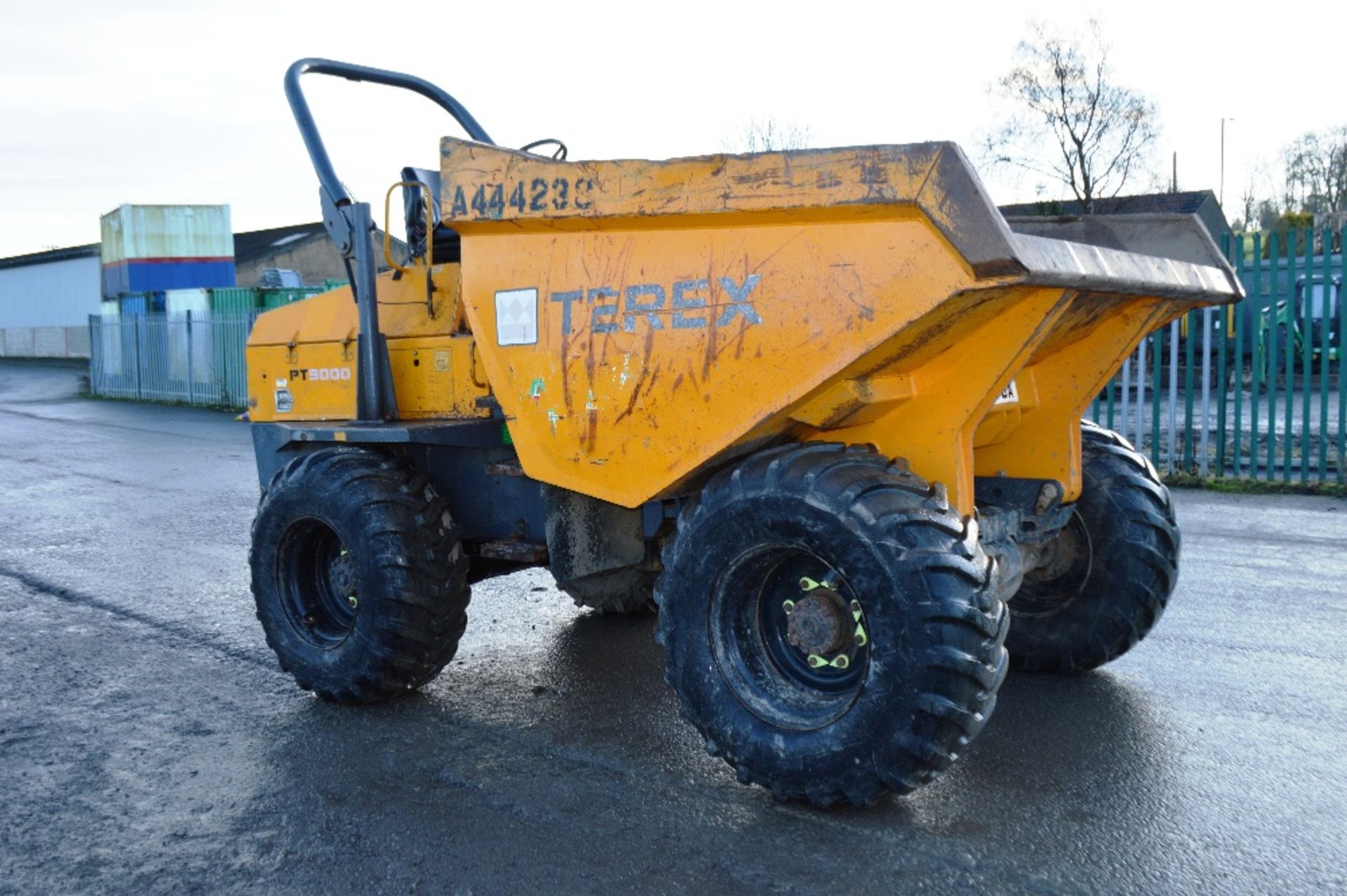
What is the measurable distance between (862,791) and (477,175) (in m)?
2.53

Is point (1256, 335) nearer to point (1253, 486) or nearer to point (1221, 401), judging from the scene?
point (1221, 401)

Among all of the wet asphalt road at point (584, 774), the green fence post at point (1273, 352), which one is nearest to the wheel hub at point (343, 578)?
the wet asphalt road at point (584, 774)

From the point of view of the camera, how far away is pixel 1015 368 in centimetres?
414

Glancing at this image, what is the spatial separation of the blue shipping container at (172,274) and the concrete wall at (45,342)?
30.2 ft

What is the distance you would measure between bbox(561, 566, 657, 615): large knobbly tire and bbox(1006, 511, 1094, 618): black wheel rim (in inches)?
63.7

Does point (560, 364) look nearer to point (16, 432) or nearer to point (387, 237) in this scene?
point (387, 237)

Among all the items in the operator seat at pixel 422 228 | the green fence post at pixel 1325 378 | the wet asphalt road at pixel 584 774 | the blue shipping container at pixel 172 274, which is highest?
the blue shipping container at pixel 172 274

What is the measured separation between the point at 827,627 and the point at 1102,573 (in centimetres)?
172

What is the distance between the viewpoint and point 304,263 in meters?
46.0

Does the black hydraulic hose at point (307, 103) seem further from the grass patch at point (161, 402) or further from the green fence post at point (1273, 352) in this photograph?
the grass patch at point (161, 402)

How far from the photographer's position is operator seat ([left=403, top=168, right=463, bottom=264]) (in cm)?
562

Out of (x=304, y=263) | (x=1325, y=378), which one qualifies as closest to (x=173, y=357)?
(x=1325, y=378)

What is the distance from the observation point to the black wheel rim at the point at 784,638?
13.5 feet

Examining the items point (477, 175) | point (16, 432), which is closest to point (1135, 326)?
point (477, 175)
